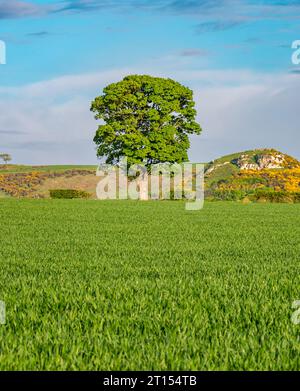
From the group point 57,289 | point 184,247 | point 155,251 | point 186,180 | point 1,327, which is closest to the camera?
point 1,327

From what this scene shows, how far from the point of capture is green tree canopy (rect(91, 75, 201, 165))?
65.2 meters

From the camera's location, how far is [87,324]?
7621 millimetres

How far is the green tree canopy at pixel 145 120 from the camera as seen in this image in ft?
214

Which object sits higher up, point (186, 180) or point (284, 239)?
point (186, 180)

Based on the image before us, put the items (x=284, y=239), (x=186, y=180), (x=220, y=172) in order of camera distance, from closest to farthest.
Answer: (x=284, y=239) → (x=186, y=180) → (x=220, y=172)

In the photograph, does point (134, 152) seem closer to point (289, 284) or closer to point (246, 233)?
point (246, 233)

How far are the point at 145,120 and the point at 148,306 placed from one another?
196 ft

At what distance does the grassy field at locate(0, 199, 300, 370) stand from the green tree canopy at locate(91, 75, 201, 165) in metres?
46.0

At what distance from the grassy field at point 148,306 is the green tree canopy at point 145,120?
151ft

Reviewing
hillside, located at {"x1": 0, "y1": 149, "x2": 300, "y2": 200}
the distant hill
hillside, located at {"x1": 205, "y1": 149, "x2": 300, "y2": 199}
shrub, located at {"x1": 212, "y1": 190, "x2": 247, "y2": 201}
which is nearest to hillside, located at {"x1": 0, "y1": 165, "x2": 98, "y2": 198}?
hillside, located at {"x1": 0, "y1": 149, "x2": 300, "y2": 200}

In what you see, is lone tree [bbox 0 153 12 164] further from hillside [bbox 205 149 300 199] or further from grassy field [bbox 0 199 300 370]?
grassy field [bbox 0 199 300 370]

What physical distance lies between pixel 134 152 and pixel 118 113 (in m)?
5.55
